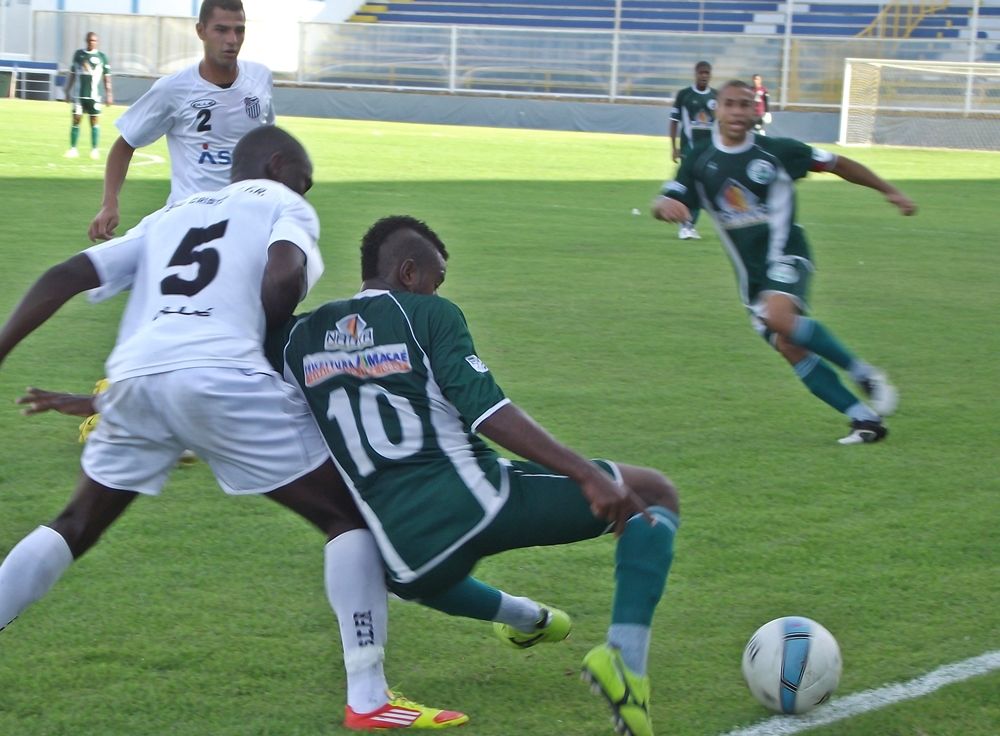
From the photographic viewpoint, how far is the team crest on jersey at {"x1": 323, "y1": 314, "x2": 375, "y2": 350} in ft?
11.0

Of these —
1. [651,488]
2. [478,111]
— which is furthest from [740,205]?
[478,111]

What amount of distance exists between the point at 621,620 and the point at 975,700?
1033 mm

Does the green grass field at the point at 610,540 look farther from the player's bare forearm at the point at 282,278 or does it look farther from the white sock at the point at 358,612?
the player's bare forearm at the point at 282,278

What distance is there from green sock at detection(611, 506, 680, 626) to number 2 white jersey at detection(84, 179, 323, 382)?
3.37 ft

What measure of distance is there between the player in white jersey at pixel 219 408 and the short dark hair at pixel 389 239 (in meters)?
0.16

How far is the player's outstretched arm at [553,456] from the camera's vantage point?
3156mm

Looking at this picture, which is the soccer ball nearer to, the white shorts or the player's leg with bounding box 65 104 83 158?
the white shorts

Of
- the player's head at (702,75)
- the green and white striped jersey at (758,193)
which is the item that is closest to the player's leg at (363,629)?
the green and white striped jersey at (758,193)

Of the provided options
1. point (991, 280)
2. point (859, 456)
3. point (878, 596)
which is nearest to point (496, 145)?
point (991, 280)

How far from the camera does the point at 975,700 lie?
11.9 ft

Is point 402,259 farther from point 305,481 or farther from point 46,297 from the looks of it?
point 46,297

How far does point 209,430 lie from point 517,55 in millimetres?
36771

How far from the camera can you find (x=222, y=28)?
5.91 meters

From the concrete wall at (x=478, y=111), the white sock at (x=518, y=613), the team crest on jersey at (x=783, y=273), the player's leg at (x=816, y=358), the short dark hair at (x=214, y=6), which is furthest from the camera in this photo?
the concrete wall at (x=478, y=111)
